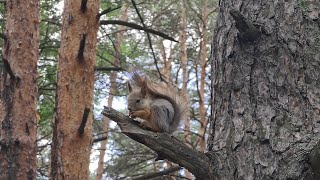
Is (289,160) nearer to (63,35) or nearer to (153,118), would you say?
(153,118)

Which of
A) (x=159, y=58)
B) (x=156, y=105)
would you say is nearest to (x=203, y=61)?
(x=159, y=58)

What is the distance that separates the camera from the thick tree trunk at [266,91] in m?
2.05

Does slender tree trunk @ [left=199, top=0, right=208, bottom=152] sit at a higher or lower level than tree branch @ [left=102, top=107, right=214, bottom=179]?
higher

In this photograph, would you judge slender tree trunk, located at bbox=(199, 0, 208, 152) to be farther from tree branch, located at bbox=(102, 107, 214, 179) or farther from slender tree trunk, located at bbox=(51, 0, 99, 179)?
tree branch, located at bbox=(102, 107, 214, 179)

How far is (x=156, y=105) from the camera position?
3.34 metres

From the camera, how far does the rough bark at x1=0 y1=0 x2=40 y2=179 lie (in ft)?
17.5

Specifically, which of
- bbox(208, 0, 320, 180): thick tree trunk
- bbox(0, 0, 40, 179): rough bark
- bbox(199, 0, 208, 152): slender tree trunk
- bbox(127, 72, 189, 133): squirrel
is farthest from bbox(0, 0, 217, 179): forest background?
bbox(208, 0, 320, 180): thick tree trunk

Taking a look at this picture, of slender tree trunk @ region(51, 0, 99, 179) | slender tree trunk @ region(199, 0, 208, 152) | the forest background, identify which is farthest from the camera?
slender tree trunk @ region(199, 0, 208, 152)

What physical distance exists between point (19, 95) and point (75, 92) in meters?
→ 0.88

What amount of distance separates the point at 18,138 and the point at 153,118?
2.62 m

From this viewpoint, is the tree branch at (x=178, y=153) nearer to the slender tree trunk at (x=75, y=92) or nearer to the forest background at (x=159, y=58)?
the slender tree trunk at (x=75, y=92)

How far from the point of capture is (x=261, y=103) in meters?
2.18

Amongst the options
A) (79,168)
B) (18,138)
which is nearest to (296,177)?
(79,168)

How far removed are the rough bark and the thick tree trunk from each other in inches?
134
